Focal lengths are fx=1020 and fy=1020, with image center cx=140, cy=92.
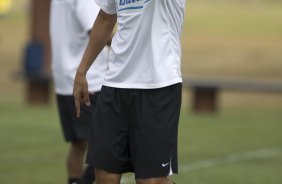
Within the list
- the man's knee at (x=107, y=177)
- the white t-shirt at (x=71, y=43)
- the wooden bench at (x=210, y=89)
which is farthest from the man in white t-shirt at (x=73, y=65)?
the wooden bench at (x=210, y=89)

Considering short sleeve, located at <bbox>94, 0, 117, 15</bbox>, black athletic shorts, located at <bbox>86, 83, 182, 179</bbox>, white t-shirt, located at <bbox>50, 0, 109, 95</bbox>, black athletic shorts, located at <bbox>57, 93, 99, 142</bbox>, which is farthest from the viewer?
black athletic shorts, located at <bbox>57, 93, 99, 142</bbox>

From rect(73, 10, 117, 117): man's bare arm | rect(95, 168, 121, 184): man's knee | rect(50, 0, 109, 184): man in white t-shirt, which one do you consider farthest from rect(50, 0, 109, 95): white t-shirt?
rect(95, 168, 121, 184): man's knee

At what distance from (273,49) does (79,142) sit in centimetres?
3071

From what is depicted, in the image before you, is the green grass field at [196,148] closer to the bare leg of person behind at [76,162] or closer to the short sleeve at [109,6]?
the bare leg of person behind at [76,162]

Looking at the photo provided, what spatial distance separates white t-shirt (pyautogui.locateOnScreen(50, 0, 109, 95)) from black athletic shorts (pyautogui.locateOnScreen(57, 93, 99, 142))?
0.09 m

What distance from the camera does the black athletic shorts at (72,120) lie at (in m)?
8.45

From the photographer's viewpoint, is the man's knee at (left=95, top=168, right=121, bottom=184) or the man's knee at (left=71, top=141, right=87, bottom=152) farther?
the man's knee at (left=71, top=141, right=87, bottom=152)

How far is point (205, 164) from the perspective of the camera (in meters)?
12.2

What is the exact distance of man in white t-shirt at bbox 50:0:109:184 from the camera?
8.12 meters

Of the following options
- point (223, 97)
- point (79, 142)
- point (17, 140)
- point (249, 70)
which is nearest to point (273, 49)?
point (249, 70)

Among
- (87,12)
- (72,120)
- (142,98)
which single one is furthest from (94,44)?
(72,120)

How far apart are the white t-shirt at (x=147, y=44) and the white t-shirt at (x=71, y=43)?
1684mm

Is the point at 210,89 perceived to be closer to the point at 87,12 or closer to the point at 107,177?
the point at 87,12

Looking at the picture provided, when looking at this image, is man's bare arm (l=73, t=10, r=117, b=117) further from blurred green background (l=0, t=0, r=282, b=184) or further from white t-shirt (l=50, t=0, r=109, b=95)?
blurred green background (l=0, t=0, r=282, b=184)
